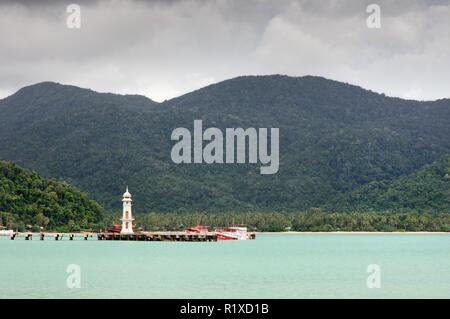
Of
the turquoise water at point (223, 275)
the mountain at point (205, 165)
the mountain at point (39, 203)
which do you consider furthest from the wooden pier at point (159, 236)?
the mountain at point (205, 165)

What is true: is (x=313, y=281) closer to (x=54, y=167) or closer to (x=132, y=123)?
(x=54, y=167)

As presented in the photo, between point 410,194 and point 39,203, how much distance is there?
64880 mm

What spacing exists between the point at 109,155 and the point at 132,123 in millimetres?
21054

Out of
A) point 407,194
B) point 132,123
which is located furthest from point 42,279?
point 132,123

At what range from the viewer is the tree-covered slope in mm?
140500

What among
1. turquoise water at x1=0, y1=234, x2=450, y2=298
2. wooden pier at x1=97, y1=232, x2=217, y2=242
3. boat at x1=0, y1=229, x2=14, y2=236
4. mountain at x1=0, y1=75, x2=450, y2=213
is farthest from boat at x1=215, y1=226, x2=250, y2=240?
turquoise water at x1=0, y1=234, x2=450, y2=298

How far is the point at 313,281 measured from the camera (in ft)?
147

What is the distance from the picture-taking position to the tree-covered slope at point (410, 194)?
14050 cm

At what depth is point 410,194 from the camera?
478 ft

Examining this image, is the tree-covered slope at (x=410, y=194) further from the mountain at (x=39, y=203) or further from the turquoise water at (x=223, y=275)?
the turquoise water at (x=223, y=275)

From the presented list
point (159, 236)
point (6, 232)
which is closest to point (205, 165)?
point (6, 232)

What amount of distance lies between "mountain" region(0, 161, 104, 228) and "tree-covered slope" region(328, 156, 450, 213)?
51.3 metres

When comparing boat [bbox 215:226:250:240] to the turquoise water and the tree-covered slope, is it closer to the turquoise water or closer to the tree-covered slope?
the tree-covered slope

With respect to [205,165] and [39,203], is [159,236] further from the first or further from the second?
[205,165]
